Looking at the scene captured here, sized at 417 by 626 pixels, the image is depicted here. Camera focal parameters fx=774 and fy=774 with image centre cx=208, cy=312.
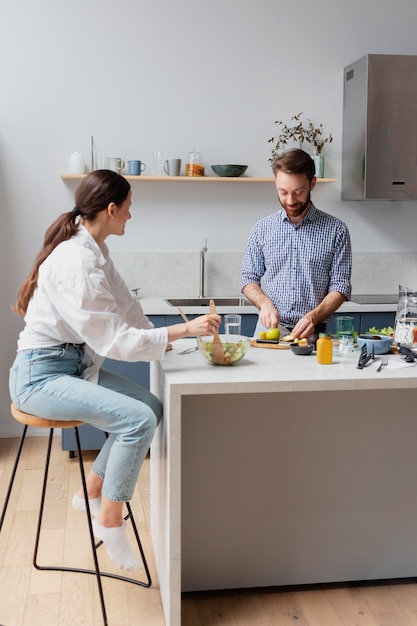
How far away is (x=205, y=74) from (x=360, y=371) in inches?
116

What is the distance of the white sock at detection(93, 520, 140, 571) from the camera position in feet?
8.74

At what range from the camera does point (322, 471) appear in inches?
114

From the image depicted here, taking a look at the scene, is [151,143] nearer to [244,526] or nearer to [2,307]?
[2,307]

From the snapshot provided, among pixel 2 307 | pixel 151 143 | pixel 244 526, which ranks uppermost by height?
pixel 151 143

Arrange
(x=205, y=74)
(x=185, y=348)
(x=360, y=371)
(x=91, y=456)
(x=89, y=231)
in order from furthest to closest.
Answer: (x=205, y=74) < (x=91, y=456) < (x=185, y=348) < (x=89, y=231) < (x=360, y=371)

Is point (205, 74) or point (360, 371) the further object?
point (205, 74)

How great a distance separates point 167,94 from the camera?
4.95 metres

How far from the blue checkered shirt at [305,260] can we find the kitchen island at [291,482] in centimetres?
68

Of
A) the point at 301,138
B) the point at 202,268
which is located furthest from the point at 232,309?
the point at 301,138

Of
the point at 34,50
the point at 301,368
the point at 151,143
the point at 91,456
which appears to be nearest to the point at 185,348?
the point at 301,368

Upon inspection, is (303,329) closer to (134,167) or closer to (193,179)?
(193,179)

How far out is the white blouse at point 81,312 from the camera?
2.56m

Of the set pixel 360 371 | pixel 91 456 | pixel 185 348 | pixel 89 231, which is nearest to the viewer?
pixel 360 371

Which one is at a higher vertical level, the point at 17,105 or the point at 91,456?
the point at 17,105
